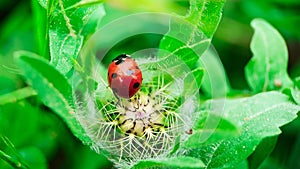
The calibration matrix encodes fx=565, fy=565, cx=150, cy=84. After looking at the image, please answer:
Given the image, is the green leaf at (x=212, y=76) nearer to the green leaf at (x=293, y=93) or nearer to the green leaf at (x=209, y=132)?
the green leaf at (x=293, y=93)

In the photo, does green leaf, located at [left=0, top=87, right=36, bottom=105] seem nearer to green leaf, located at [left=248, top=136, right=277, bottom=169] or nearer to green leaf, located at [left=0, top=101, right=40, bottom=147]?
green leaf, located at [left=0, top=101, right=40, bottom=147]

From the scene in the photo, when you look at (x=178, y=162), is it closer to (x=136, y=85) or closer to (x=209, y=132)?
(x=209, y=132)

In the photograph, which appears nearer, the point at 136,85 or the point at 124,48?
the point at 136,85

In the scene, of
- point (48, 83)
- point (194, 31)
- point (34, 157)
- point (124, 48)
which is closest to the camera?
point (48, 83)

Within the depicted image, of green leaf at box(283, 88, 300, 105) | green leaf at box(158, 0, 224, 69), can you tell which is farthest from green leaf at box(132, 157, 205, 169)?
green leaf at box(283, 88, 300, 105)

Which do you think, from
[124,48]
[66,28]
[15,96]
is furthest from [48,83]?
[124,48]

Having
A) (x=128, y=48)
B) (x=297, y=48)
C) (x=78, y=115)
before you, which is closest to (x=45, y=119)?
(x=128, y=48)

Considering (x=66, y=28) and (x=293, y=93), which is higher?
(x=66, y=28)
